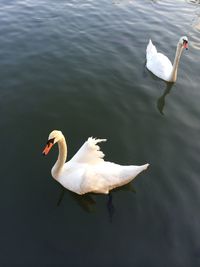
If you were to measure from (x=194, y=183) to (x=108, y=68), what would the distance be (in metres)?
6.81

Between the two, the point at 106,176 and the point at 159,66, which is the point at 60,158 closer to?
the point at 106,176

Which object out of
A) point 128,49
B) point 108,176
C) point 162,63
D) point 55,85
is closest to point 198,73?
point 162,63

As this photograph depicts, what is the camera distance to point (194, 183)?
8.55 meters

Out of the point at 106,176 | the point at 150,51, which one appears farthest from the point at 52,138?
the point at 150,51

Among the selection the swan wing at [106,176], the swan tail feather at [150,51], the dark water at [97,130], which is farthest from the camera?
the swan tail feather at [150,51]

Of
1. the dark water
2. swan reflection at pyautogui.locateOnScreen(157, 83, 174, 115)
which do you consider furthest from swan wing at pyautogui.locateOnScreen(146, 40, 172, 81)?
the dark water

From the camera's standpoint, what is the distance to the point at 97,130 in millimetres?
10125

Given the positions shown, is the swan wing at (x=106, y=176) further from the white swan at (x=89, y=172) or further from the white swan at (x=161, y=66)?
the white swan at (x=161, y=66)

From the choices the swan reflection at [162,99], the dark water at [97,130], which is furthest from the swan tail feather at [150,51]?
the swan reflection at [162,99]

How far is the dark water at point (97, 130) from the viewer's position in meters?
7.12

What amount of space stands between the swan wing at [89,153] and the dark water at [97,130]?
0.96 metres

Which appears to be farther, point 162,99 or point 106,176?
point 162,99

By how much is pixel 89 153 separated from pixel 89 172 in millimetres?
497

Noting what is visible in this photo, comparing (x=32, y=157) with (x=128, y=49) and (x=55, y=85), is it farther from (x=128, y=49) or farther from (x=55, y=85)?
(x=128, y=49)
